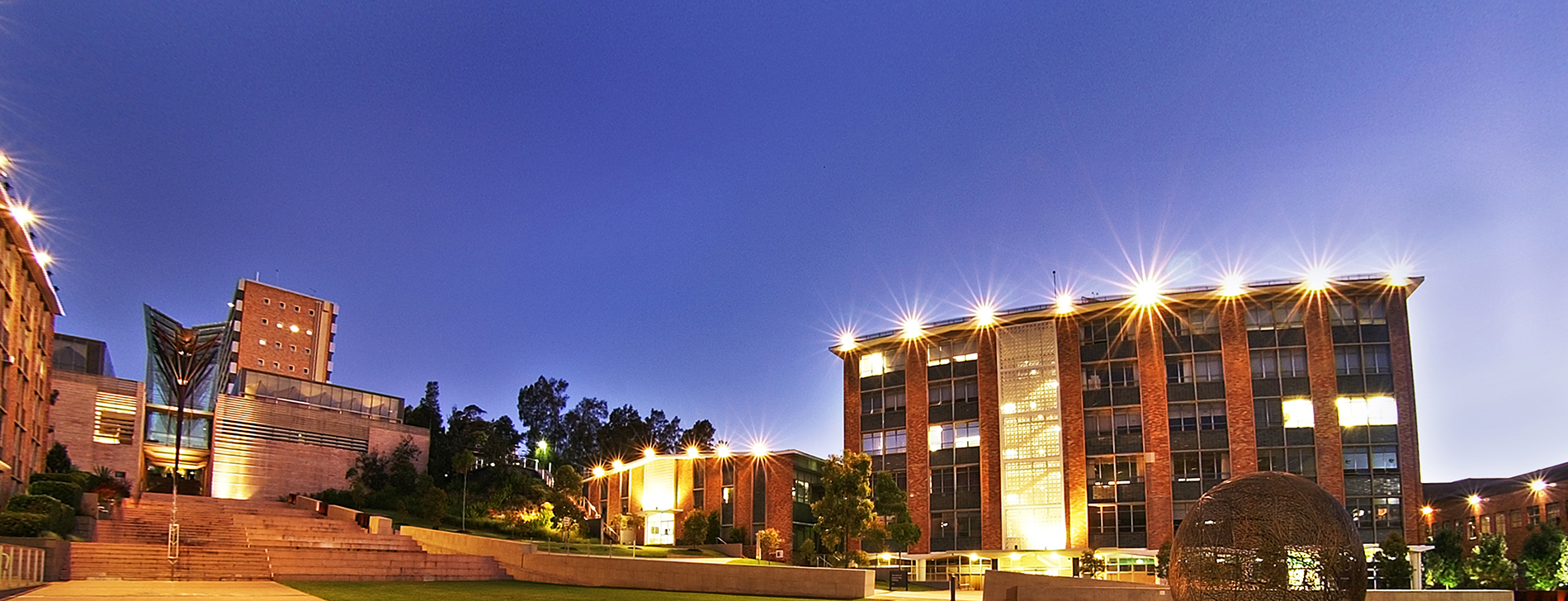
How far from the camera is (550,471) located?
321 ft

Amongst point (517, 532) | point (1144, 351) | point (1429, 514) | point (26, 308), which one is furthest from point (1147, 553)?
point (26, 308)

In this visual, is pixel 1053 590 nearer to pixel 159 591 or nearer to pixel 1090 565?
pixel 159 591

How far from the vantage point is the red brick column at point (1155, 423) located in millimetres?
60062

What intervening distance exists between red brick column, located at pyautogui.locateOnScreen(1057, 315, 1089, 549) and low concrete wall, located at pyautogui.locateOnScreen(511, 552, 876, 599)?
29.6 m

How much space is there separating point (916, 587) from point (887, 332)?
2494cm

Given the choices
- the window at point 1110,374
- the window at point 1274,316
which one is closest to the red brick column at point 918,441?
the window at point 1110,374

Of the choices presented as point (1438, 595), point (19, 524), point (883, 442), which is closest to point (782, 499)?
point (883, 442)

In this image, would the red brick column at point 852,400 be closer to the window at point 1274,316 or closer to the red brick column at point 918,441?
the red brick column at point 918,441

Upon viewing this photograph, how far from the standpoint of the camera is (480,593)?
3203 cm

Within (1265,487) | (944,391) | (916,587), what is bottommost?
(916,587)

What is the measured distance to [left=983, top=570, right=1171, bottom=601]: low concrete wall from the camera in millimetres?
29797

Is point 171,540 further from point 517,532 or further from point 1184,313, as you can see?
point 1184,313

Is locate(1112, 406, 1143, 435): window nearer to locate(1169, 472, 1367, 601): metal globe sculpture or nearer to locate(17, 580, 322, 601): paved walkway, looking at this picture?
locate(1169, 472, 1367, 601): metal globe sculpture

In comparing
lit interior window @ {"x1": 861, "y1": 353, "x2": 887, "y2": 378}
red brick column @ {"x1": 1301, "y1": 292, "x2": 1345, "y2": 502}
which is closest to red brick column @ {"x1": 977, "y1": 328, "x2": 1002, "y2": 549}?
lit interior window @ {"x1": 861, "y1": 353, "x2": 887, "y2": 378}
